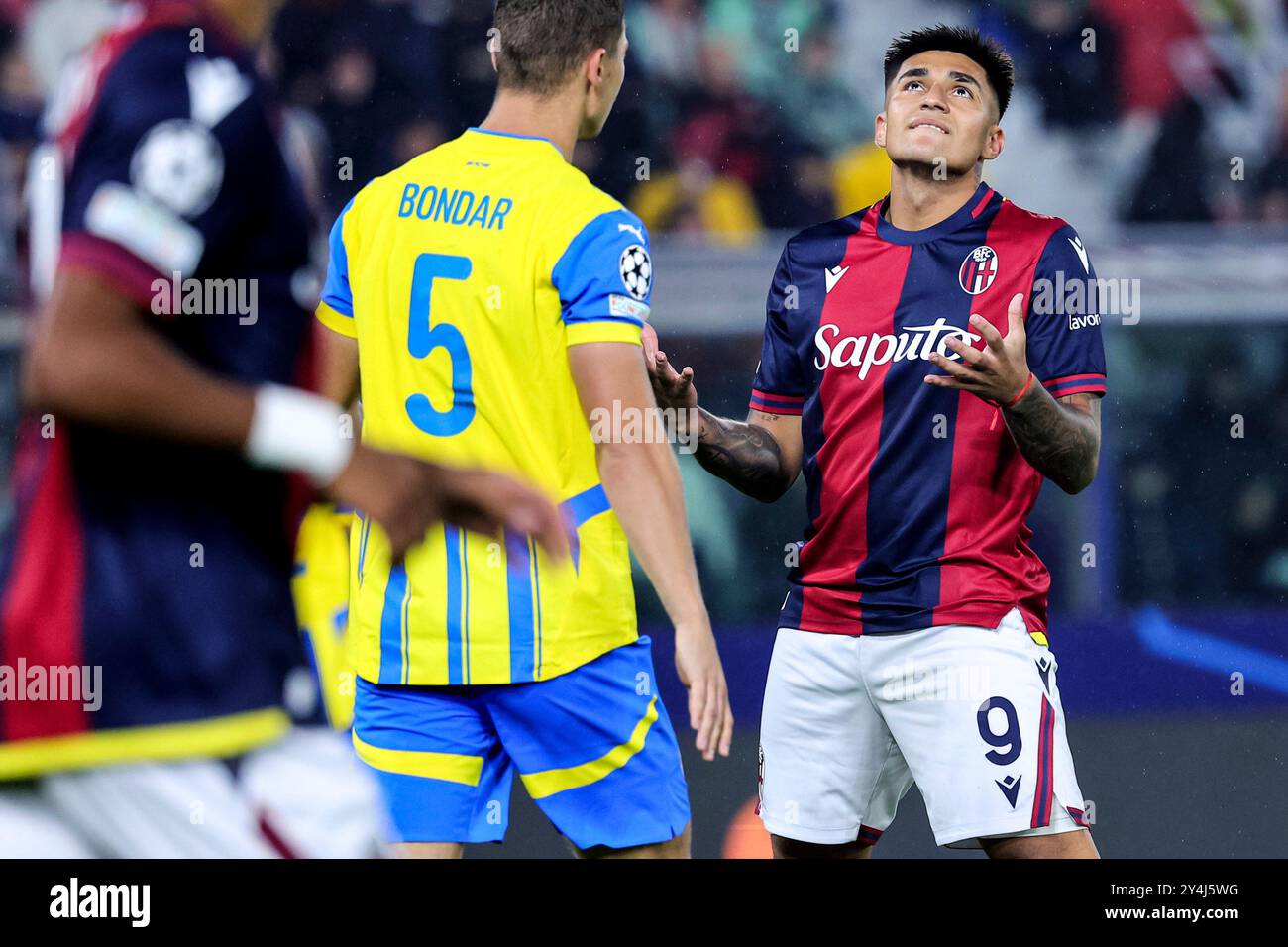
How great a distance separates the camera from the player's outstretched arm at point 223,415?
164cm

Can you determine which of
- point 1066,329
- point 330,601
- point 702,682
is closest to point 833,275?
Result: point 1066,329

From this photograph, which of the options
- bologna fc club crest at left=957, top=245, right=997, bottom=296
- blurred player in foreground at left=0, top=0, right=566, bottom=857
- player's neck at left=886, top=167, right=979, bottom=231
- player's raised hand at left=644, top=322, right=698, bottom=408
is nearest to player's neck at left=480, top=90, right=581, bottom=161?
player's raised hand at left=644, top=322, right=698, bottom=408

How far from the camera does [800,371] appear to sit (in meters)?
3.63

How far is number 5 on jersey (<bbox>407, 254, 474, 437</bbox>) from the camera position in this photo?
3.02 metres

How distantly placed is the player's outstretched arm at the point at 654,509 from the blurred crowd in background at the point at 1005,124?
8.27ft

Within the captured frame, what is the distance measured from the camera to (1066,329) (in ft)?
10.9

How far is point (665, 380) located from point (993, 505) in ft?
2.38

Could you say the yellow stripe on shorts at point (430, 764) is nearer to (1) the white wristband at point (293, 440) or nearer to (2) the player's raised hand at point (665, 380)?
(2) the player's raised hand at point (665, 380)

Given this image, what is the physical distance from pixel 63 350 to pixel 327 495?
0.30 m

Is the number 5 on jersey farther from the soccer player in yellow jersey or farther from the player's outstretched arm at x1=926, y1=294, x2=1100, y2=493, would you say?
the player's outstretched arm at x1=926, y1=294, x2=1100, y2=493

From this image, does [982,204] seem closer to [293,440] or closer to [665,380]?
[665,380]

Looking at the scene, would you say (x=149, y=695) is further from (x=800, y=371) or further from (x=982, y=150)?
(x=982, y=150)

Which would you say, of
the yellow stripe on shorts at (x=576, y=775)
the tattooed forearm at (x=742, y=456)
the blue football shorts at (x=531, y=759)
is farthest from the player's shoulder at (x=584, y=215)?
the yellow stripe on shorts at (x=576, y=775)
